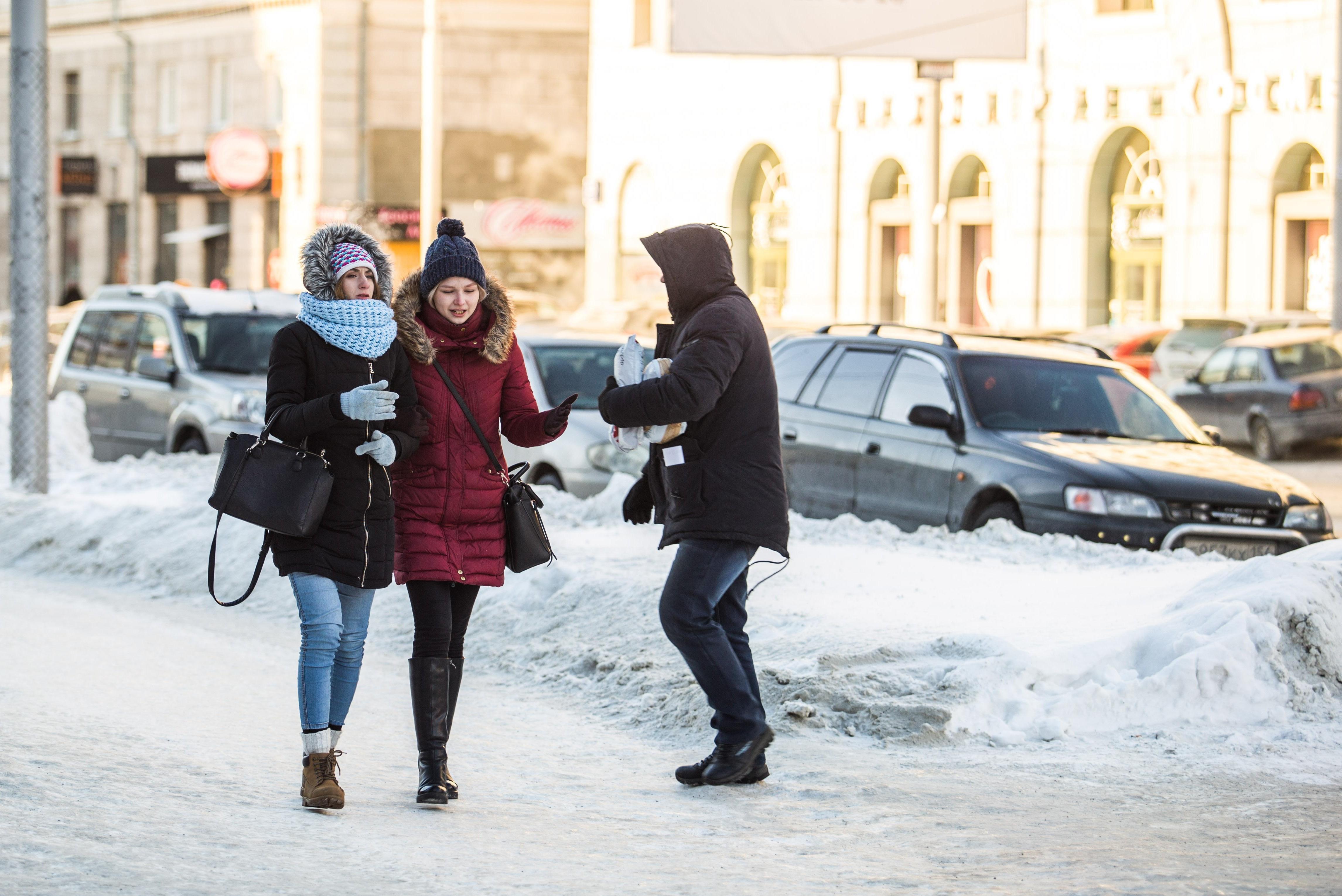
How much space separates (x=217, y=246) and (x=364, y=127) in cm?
742

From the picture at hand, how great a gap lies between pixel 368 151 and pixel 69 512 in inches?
1502

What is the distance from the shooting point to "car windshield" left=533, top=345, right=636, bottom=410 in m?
13.3

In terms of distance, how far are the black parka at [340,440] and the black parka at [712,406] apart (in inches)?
27.3

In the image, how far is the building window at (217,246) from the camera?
175 feet

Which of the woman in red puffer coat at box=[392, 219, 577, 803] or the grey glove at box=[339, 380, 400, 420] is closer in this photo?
the grey glove at box=[339, 380, 400, 420]

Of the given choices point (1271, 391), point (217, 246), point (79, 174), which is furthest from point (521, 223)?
point (1271, 391)

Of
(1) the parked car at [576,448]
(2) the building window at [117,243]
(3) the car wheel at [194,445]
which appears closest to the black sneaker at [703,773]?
(1) the parked car at [576,448]

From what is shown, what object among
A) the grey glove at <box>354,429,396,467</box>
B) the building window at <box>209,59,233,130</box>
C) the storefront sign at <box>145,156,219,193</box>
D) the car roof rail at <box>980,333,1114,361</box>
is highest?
the building window at <box>209,59,233,130</box>

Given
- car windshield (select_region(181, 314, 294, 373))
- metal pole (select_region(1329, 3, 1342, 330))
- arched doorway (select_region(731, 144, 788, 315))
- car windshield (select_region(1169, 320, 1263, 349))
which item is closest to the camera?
car windshield (select_region(181, 314, 294, 373))

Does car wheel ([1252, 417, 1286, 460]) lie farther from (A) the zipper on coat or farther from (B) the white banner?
(A) the zipper on coat

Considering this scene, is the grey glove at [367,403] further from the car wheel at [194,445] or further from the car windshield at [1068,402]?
the car wheel at [194,445]

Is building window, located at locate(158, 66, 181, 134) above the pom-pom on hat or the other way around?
above

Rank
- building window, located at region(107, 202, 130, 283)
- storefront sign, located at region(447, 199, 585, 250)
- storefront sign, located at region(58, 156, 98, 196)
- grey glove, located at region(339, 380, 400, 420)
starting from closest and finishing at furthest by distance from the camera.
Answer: grey glove, located at region(339, 380, 400, 420) < storefront sign, located at region(447, 199, 585, 250) < storefront sign, located at region(58, 156, 98, 196) < building window, located at region(107, 202, 130, 283)

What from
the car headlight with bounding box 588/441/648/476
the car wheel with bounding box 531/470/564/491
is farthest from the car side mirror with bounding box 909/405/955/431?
the car wheel with bounding box 531/470/564/491
